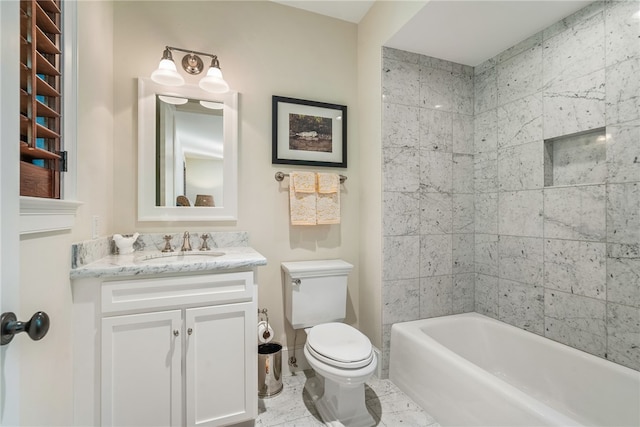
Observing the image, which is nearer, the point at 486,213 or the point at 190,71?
the point at 190,71

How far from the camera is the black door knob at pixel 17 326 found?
521mm

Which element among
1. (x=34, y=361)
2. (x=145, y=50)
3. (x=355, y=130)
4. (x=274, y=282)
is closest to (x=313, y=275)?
(x=274, y=282)

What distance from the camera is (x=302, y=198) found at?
2.14 m

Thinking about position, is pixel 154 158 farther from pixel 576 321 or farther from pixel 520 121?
pixel 576 321

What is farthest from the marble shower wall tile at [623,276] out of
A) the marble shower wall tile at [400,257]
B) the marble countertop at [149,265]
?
the marble countertop at [149,265]

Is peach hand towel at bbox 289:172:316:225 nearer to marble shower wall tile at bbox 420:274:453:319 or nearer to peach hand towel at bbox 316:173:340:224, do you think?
peach hand towel at bbox 316:173:340:224

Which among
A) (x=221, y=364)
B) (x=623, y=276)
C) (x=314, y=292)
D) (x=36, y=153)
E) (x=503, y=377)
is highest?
(x=36, y=153)

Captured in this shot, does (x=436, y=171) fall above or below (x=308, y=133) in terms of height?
below

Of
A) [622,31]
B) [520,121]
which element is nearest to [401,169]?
[520,121]

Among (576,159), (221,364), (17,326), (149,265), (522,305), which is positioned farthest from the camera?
(522,305)

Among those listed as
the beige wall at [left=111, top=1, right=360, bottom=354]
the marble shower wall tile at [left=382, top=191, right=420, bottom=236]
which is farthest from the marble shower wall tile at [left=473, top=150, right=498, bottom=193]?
the beige wall at [left=111, top=1, right=360, bottom=354]

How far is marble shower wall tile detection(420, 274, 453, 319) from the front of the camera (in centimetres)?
219

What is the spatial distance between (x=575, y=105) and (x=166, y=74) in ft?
7.81

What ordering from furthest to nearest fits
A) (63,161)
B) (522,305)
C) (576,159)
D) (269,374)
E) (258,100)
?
(258,100) → (522,305) → (269,374) → (576,159) → (63,161)
